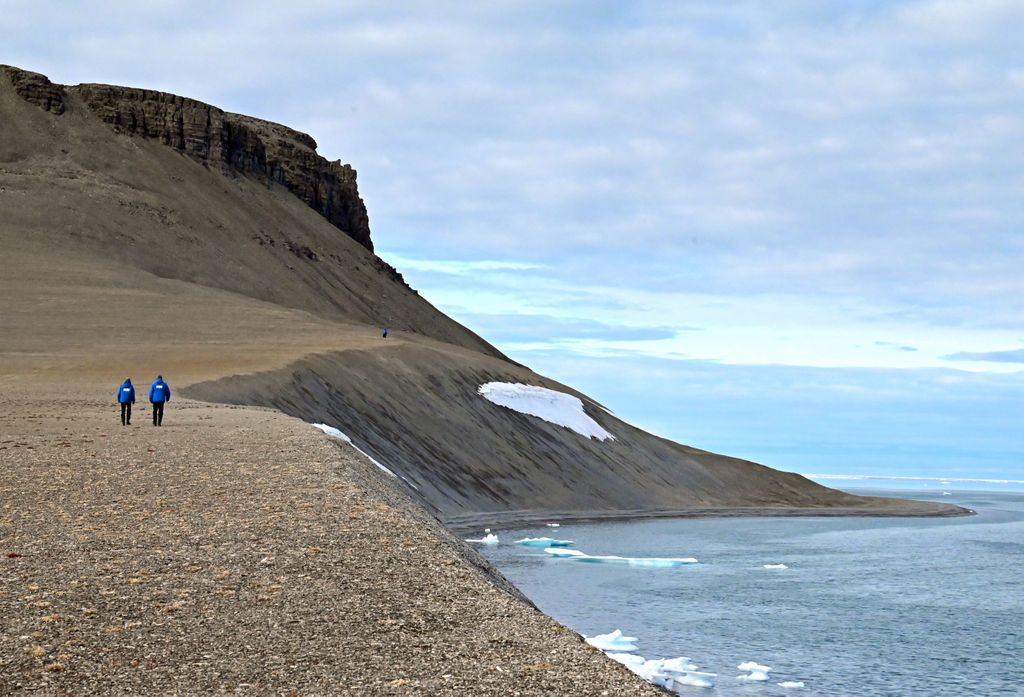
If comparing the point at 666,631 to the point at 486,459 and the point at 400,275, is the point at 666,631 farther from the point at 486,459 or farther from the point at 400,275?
the point at 400,275

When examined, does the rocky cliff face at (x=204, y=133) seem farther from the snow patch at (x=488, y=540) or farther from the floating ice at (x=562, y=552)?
the floating ice at (x=562, y=552)

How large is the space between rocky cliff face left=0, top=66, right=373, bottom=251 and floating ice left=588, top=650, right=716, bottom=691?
366ft

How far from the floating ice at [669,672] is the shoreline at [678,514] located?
17.9 metres

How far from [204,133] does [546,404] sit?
2696 inches

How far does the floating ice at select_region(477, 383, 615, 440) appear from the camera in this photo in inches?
2790

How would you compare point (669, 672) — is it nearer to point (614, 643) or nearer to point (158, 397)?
point (614, 643)

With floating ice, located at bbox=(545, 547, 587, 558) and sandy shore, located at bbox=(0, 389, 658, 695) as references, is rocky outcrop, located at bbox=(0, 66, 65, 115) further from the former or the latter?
sandy shore, located at bbox=(0, 389, 658, 695)

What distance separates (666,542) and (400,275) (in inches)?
3565

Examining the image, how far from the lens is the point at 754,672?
21.8 meters

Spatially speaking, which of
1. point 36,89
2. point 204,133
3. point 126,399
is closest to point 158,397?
point 126,399

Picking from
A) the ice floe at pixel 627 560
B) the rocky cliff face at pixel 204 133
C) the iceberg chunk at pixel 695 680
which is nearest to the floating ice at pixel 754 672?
the iceberg chunk at pixel 695 680

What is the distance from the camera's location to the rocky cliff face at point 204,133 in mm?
118875

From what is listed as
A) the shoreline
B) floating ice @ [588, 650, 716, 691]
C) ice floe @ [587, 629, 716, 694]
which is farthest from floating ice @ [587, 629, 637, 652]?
the shoreline

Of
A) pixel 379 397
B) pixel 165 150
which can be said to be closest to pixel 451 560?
pixel 379 397
